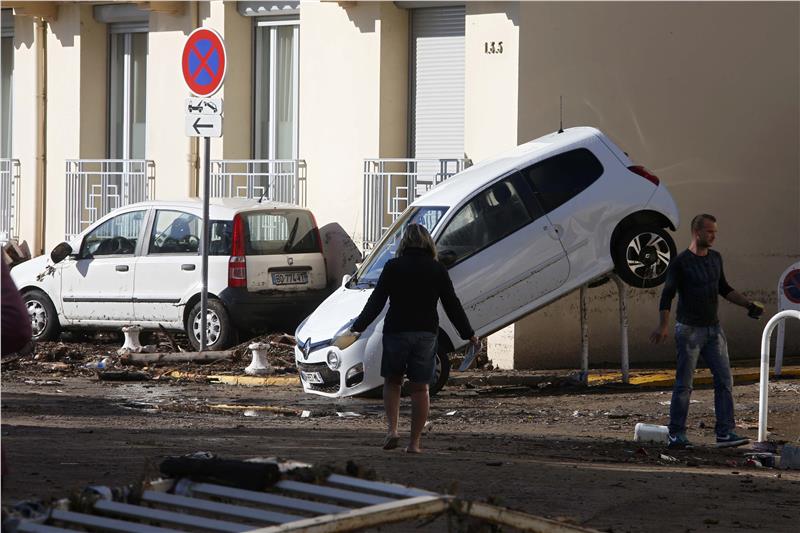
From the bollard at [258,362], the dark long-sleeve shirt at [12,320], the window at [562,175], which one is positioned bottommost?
the bollard at [258,362]

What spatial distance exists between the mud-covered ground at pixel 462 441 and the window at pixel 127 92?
20.7 ft

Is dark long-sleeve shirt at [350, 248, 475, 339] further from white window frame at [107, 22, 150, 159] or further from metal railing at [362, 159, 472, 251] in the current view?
white window frame at [107, 22, 150, 159]

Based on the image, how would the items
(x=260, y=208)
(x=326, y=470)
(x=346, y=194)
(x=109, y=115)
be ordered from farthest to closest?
(x=109, y=115), (x=346, y=194), (x=260, y=208), (x=326, y=470)

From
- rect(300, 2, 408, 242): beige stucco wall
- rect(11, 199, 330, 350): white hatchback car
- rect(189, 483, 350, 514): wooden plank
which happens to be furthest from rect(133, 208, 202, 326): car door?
rect(189, 483, 350, 514): wooden plank

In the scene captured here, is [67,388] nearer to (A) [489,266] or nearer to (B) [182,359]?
(B) [182,359]

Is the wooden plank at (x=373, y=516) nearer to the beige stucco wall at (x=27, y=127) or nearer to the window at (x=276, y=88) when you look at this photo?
the window at (x=276, y=88)

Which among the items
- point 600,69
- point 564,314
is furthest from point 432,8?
point 564,314

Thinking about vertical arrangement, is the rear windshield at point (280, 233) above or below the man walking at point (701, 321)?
above

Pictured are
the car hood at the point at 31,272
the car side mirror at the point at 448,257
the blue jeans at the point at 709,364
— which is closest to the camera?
the blue jeans at the point at 709,364

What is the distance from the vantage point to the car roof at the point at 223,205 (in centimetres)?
1853

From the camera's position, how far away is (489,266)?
15.3 meters

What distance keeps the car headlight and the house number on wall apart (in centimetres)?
517

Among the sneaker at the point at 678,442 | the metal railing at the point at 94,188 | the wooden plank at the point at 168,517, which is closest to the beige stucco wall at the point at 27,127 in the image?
the metal railing at the point at 94,188

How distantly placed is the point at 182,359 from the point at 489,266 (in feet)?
13.6
